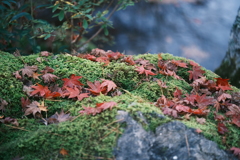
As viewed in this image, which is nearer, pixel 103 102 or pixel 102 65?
pixel 103 102

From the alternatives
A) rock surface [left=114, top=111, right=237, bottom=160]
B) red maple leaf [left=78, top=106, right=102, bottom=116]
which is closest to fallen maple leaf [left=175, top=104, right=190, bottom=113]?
rock surface [left=114, top=111, right=237, bottom=160]

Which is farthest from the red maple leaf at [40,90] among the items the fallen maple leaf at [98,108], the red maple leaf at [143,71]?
the red maple leaf at [143,71]

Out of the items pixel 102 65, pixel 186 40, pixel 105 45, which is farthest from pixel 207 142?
pixel 186 40

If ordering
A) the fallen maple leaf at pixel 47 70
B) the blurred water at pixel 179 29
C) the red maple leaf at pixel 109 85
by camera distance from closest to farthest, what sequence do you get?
the red maple leaf at pixel 109 85 → the fallen maple leaf at pixel 47 70 → the blurred water at pixel 179 29

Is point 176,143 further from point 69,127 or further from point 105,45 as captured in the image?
point 105,45

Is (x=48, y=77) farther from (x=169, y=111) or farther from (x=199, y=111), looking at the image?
(x=199, y=111)

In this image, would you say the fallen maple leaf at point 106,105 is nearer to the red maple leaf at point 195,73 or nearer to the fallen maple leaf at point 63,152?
the fallen maple leaf at point 63,152
